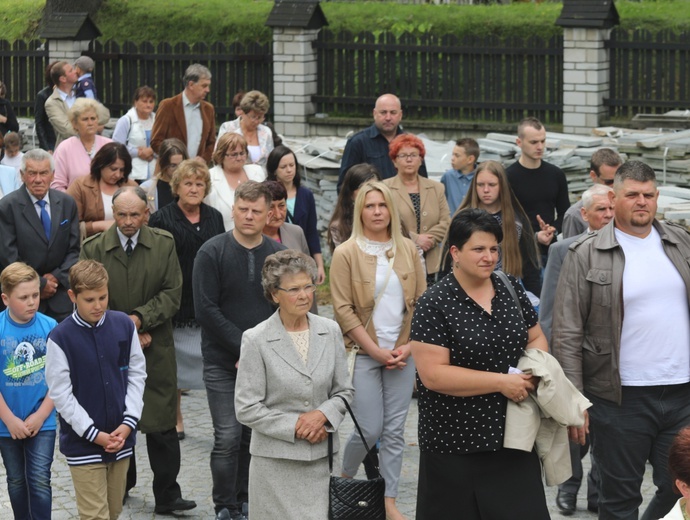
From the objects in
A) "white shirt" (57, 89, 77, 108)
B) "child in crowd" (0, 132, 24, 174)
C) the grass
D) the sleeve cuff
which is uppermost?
the grass

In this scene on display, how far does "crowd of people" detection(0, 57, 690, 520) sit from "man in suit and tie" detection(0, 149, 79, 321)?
2 cm

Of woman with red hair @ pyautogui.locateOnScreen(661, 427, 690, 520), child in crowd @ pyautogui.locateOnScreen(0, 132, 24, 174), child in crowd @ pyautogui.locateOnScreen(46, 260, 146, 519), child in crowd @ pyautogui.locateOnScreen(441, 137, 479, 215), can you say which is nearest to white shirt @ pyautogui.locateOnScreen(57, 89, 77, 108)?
child in crowd @ pyautogui.locateOnScreen(0, 132, 24, 174)

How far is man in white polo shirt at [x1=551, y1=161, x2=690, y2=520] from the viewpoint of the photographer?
683 centimetres

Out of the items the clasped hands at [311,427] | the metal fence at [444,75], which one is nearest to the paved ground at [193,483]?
the clasped hands at [311,427]

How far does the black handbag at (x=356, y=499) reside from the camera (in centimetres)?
650

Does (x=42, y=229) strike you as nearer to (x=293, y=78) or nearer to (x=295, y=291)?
(x=295, y=291)

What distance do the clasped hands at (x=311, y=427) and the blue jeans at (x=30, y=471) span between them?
1.75m

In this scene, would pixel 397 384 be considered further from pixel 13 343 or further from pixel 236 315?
pixel 13 343

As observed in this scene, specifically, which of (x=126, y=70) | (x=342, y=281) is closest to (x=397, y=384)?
(x=342, y=281)

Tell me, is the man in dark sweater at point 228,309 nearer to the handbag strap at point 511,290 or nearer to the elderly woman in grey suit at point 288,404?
the elderly woman in grey suit at point 288,404

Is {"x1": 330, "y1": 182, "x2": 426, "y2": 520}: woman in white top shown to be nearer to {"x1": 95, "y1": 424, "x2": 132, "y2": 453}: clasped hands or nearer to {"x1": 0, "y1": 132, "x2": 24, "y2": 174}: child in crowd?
{"x1": 95, "y1": 424, "x2": 132, "y2": 453}: clasped hands

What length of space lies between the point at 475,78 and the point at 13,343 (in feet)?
41.7

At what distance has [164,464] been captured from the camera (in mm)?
8281

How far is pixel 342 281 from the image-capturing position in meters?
8.22
